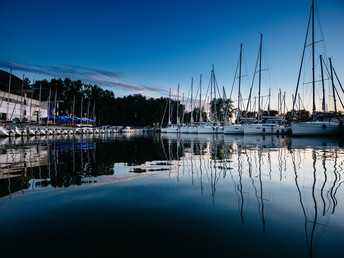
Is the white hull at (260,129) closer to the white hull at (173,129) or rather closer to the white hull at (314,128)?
the white hull at (314,128)

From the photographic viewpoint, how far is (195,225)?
3.09 metres

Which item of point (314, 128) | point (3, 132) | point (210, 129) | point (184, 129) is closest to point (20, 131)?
point (3, 132)

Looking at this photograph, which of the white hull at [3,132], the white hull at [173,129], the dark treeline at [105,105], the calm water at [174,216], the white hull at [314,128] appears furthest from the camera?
the dark treeline at [105,105]

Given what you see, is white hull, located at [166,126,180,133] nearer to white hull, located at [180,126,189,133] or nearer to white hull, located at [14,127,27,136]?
white hull, located at [180,126,189,133]

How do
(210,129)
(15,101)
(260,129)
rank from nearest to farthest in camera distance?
(260,129)
(210,129)
(15,101)

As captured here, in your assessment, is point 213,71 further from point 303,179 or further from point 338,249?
point 338,249

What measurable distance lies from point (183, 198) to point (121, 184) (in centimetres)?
201

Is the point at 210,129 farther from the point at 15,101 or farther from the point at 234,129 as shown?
the point at 15,101

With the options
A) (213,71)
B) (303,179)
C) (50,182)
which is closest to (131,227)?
(50,182)

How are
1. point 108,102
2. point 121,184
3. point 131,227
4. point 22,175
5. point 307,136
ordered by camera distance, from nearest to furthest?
1. point 131,227
2. point 121,184
3. point 22,175
4. point 307,136
5. point 108,102

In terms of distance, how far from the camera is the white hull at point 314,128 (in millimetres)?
31172

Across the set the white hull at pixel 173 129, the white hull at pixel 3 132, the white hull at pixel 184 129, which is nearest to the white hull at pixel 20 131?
the white hull at pixel 3 132

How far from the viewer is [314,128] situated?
103ft

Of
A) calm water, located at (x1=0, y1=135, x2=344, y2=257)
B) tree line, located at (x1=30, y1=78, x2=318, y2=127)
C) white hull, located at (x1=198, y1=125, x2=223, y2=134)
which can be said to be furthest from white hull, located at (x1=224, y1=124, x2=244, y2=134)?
tree line, located at (x1=30, y1=78, x2=318, y2=127)
